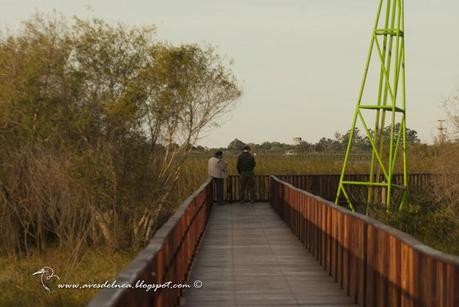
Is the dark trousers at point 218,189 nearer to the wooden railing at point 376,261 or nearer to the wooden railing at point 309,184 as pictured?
the wooden railing at point 309,184

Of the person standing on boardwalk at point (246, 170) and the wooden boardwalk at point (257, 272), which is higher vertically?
the person standing on boardwalk at point (246, 170)

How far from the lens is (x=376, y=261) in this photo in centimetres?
933

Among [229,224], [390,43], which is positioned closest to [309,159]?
[390,43]

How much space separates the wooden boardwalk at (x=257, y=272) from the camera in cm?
1084

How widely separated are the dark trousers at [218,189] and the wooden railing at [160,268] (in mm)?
15533

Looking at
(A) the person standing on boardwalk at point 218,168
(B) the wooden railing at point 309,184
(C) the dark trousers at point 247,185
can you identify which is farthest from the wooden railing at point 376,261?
(B) the wooden railing at point 309,184

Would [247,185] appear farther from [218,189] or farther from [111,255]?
[111,255]

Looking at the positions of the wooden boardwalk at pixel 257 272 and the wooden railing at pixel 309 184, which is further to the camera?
the wooden railing at pixel 309 184

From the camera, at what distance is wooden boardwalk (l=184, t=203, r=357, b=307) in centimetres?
1084

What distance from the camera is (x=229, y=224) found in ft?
71.9

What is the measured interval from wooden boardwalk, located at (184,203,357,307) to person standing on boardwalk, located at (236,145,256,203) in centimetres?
816

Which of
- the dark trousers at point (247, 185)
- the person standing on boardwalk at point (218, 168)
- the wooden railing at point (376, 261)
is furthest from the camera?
the dark trousers at point (247, 185)

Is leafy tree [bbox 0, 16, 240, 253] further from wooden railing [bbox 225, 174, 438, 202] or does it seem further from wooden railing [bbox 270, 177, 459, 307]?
wooden railing [bbox 270, 177, 459, 307]

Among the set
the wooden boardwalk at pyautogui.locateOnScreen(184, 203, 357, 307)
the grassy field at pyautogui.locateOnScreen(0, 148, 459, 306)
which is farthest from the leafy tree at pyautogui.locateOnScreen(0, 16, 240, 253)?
the wooden boardwalk at pyautogui.locateOnScreen(184, 203, 357, 307)
